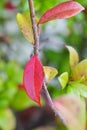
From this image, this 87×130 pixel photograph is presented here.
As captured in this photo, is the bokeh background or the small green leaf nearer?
Result: the small green leaf

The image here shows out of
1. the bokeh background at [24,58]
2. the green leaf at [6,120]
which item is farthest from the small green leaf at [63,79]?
the green leaf at [6,120]

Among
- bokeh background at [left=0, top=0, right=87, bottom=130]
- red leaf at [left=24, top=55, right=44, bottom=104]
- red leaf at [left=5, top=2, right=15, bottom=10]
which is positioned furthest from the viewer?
red leaf at [left=5, top=2, right=15, bottom=10]

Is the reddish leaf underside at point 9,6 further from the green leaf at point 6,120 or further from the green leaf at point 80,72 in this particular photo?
the green leaf at point 80,72

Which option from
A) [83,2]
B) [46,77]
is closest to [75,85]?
[46,77]

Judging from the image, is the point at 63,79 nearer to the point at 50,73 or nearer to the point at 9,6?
the point at 50,73

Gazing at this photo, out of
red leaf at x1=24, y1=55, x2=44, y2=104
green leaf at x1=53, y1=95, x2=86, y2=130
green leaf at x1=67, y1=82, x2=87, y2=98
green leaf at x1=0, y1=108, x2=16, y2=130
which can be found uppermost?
red leaf at x1=24, y1=55, x2=44, y2=104

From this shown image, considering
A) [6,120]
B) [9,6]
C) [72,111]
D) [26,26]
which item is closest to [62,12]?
[26,26]

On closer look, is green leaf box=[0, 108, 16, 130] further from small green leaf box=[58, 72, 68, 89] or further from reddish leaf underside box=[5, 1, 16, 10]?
small green leaf box=[58, 72, 68, 89]

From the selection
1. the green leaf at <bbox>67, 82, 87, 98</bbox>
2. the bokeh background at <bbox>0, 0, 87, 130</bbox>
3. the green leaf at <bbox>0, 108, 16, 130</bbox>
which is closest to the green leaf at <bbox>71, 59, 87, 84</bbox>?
the green leaf at <bbox>67, 82, 87, 98</bbox>
